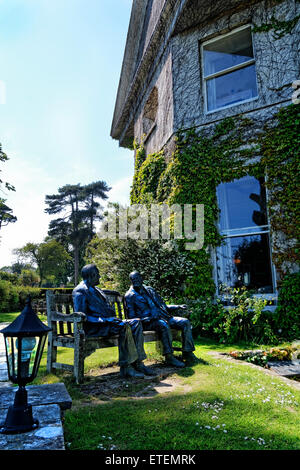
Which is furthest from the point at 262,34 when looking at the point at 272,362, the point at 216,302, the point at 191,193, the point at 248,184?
the point at 272,362

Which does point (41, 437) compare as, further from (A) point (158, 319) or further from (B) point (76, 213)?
(B) point (76, 213)

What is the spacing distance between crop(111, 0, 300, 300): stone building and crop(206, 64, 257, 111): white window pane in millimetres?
24

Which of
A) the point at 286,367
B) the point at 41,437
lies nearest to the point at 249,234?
the point at 286,367

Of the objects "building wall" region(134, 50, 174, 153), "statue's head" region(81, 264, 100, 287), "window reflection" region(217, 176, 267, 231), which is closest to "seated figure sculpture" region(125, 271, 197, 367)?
"statue's head" region(81, 264, 100, 287)

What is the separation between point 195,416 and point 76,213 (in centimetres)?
3802

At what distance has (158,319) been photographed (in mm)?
4793

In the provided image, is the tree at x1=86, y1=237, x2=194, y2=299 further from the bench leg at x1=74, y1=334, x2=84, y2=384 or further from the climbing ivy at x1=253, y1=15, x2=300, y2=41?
the climbing ivy at x1=253, y1=15, x2=300, y2=41

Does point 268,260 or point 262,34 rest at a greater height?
point 262,34

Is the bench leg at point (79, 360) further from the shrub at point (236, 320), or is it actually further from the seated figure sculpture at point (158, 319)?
the shrub at point (236, 320)

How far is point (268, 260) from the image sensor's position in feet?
22.8

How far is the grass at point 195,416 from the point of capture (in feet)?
7.43

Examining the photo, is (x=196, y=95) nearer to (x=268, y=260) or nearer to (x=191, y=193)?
(x=191, y=193)

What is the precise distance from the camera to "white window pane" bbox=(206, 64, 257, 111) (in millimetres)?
7758

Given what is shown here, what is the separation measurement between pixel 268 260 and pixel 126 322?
4001 mm
